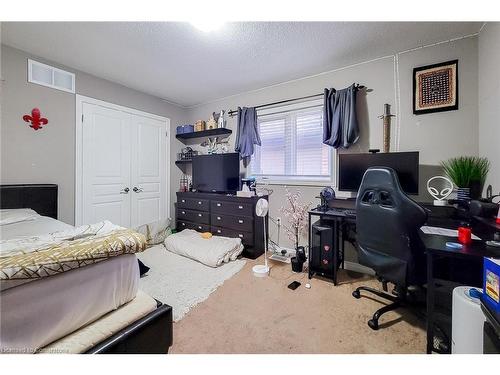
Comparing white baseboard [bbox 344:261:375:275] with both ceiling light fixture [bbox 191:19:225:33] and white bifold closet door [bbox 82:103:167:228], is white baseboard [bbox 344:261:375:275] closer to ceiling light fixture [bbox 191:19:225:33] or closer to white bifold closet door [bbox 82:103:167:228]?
ceiling light fixture [bbox 191:19:225:33]

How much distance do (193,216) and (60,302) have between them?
268 centimetres

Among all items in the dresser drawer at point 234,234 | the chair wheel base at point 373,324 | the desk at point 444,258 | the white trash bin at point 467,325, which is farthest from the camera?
the dresser drawer at point 234,234

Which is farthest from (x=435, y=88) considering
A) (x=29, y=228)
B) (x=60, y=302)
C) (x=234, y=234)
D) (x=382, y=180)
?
(x=29, y=228)

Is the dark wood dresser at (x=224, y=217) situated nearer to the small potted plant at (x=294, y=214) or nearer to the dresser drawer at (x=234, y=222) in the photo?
the dresser drawer at (x=234, y=222)

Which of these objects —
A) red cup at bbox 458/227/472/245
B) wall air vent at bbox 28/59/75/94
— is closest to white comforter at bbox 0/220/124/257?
red cup at bbox 458/227/472/245

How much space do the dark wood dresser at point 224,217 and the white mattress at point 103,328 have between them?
6.03 feet

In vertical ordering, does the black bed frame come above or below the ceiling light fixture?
below

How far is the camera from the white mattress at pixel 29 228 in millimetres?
1597

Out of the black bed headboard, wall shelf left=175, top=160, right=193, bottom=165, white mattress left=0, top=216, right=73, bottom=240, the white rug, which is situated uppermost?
wall shelf left=175, top=160, right=193, bottom=165

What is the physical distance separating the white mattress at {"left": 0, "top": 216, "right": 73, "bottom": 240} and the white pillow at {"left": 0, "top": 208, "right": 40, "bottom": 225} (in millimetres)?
39

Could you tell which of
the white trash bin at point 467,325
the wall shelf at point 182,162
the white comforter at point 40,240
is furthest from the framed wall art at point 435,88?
the wall shelf at point 182,162

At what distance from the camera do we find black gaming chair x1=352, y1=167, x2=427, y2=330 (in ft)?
4.50
